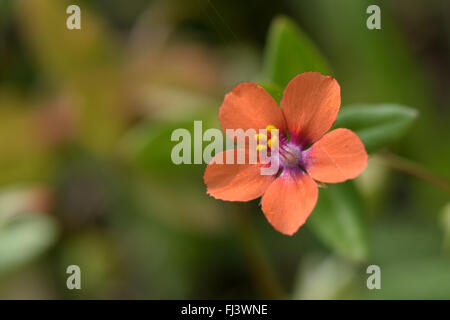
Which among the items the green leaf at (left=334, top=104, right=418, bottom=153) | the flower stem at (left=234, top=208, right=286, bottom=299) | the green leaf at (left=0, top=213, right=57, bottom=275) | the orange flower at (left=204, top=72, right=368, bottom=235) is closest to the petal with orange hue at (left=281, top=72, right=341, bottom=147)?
the orange flower at (left=204, top=72, right=368, bottom=235)

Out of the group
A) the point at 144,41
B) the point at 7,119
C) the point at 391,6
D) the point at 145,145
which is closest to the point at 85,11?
the point at 144,41

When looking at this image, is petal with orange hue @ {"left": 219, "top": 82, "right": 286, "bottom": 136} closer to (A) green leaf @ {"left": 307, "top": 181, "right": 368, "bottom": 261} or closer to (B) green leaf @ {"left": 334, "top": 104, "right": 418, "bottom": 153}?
(B) green leaf @ {"left": 334, "top": 104, "right": 418, "bottom": 153}

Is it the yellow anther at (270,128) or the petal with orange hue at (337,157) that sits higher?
the yellow anther at (270,128)

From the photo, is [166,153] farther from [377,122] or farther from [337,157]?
[337,157]

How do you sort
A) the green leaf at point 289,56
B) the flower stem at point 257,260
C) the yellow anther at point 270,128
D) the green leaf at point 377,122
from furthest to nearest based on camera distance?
the flower stem at point 257,260 < the green leaf at point 289,56 < the green leaf at point 377,122 < the yellow anther at point 270,128

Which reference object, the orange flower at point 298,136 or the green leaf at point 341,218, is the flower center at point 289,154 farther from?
the green leaf at point 341,218

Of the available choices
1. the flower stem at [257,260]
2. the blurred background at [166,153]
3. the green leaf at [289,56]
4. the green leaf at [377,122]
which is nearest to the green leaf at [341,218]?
the green leaf at [377,122]

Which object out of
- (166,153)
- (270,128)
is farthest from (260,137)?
(166,153)
